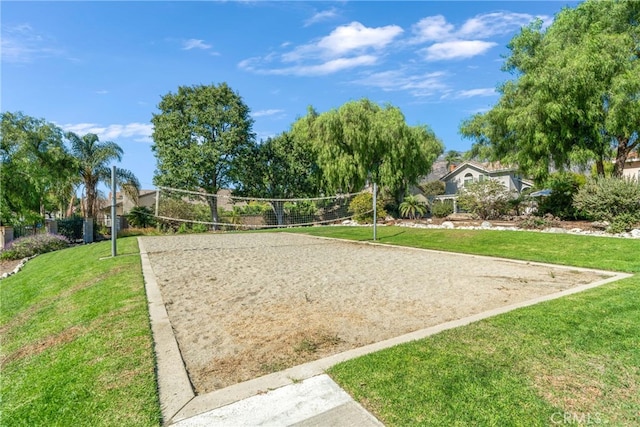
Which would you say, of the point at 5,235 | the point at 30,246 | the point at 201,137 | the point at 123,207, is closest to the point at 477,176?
the point at 201,137

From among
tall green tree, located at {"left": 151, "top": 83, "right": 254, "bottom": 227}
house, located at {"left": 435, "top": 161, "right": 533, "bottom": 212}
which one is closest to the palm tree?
tall green tree, located at {"left": 151, "top": 83, "right": 254, "bottom": 227}

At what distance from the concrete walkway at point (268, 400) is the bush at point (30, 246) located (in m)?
14.8

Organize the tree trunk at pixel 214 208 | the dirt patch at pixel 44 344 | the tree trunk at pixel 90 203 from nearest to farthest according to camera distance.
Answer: the dirt patch at pixel 44 344, the tree trunk at pixel 214 208, the tree trunk at pixel 90 203

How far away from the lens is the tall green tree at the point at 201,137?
82.0ft

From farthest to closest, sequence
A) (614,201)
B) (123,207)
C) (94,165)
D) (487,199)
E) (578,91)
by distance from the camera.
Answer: (123,207)
(94,165)
(487,199)
(578,91)
(614,201)

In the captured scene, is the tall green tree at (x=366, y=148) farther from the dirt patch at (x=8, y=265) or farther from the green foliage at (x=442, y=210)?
the dirt patch at (x=8, y=265)

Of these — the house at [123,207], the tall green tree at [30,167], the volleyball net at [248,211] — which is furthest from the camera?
the house at [123,207]

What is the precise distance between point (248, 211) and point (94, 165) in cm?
1154

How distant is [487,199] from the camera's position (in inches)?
677

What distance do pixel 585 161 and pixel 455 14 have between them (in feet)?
26.5

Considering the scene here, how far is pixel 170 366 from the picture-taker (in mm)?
3070

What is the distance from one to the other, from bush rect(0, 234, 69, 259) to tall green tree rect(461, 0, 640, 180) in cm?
2102

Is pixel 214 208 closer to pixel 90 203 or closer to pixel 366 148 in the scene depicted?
pixel 90 203

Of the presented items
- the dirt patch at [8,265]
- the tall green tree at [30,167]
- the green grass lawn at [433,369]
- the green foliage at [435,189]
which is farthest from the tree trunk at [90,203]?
the green foliage at [435,189]
